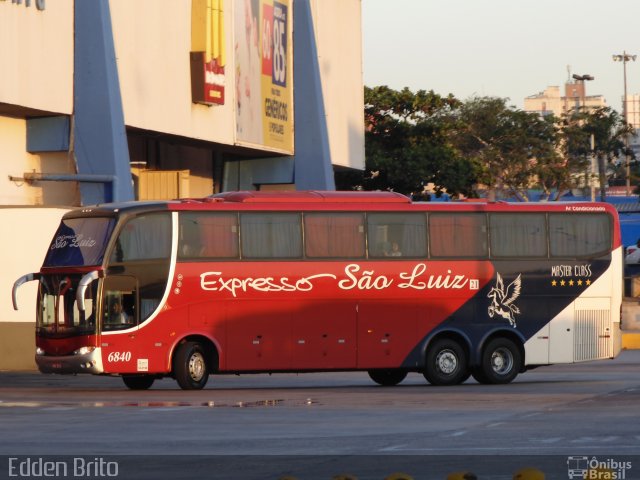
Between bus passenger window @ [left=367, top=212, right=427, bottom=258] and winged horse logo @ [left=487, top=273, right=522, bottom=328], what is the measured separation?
1.60 metres

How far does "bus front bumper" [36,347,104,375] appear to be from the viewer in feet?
85.3

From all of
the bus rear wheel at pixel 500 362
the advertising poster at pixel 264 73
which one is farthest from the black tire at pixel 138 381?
the advertising poster at pixel 264 73

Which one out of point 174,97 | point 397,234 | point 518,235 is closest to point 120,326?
point 397,234

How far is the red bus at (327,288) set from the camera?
2645 cm

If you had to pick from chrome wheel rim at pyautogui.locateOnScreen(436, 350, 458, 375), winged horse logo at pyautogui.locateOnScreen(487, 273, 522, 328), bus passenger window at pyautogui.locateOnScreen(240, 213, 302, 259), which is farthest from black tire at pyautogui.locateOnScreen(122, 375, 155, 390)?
winged horse logo at pyautogui.locateOnScreen(487, 273, 522, 328)

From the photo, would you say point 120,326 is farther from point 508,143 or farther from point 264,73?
point 508,143

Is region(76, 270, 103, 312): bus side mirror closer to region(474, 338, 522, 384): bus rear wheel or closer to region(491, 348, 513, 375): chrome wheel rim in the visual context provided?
region(474, 338, 522, 384): bus rear wheel

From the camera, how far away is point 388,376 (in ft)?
98.5

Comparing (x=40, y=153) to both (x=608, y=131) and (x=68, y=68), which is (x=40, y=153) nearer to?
(x=68, y=68)

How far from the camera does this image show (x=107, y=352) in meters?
26.1

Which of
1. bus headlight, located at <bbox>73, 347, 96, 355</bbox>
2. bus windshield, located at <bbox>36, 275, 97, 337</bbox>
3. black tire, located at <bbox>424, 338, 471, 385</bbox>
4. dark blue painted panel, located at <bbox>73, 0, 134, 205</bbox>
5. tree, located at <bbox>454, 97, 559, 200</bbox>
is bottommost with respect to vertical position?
black tire, located at <bbox>424, 338, 471, 385</bbox>
